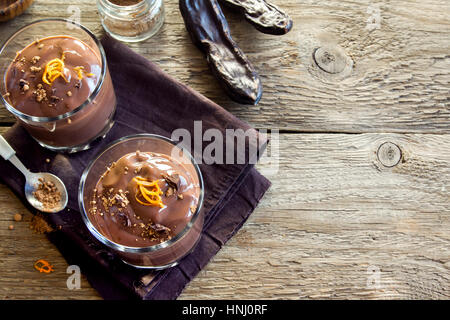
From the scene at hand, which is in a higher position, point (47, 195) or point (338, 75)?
point (338, 75)

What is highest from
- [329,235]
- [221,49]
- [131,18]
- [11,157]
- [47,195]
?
[131,18]

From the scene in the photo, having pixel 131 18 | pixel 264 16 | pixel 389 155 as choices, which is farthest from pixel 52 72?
pixel 389 155

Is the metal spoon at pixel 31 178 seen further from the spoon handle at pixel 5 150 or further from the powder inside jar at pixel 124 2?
the powder inside jar at pixel 124 2

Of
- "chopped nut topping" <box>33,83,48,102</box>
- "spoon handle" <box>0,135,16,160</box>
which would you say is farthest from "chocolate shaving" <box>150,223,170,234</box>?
"spoon handle" <box>0,135,16,160</box>

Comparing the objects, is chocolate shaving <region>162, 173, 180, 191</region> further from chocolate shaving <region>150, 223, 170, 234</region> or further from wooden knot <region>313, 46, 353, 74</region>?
wooden knot <region>313, 46, 353, 74</region>

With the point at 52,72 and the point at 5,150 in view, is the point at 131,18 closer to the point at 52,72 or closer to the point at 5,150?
the point at 52,72

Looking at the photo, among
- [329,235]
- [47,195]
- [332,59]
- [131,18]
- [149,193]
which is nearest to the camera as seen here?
[149,193]

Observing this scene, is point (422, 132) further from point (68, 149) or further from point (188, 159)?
point (68, 149)
